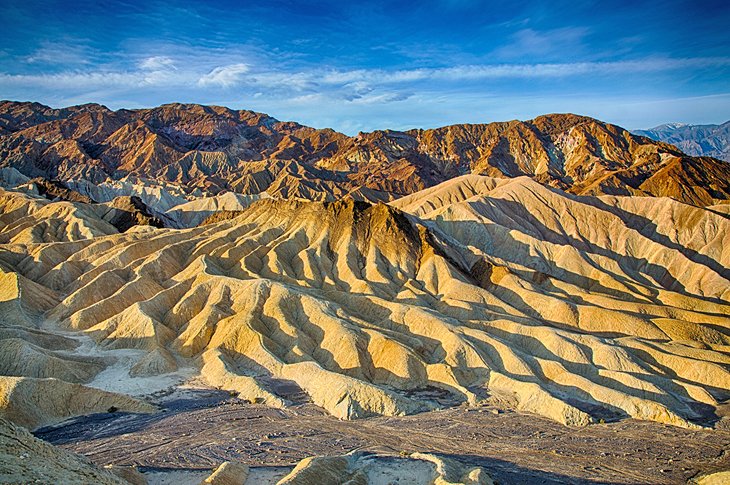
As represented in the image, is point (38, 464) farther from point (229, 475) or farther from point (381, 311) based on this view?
point (381, 311)

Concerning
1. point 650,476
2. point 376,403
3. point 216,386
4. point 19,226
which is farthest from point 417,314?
point 19,226

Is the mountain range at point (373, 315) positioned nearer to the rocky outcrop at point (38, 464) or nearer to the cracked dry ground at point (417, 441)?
the rocky outcrop at point (38, 464)

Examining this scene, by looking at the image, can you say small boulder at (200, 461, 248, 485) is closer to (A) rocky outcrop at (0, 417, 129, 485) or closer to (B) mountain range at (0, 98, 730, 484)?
(B) mountain range at (0, 98, 730, 484)

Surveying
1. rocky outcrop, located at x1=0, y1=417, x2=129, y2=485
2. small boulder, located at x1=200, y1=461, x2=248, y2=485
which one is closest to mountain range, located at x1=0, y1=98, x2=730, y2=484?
rocky outcrop, located at x1=0, y1=417, x2=129, y2=485

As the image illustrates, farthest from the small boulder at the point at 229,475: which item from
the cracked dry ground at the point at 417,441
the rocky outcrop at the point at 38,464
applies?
the rocky outcrop at the point at 38,464

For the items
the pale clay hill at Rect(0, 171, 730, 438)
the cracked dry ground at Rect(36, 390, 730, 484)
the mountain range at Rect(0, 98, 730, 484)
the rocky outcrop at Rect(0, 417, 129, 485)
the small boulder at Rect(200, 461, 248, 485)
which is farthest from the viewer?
the pale clay hill at Rect(0, 171, 730, 438)

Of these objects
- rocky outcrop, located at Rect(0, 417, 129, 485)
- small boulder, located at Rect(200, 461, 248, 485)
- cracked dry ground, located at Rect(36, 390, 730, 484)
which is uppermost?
rocky outcrop, located at Rect(0, 417, 129, 485)

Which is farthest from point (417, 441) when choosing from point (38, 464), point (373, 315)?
point (373, 315)
